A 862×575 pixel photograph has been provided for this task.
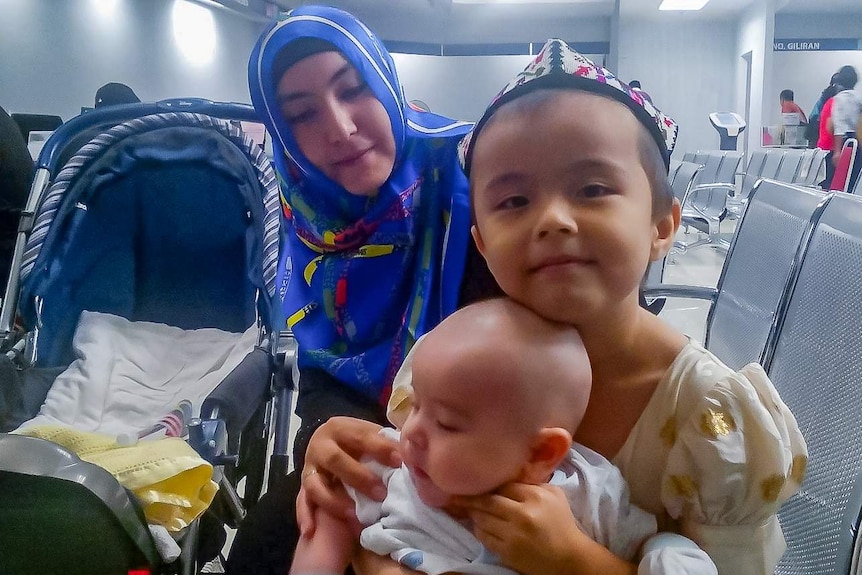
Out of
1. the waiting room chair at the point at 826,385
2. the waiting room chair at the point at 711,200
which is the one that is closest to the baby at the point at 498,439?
the waiting room chair at the point at 826,385

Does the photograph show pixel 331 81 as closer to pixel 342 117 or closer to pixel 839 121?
pixel 342 117

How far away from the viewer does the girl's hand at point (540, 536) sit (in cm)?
59

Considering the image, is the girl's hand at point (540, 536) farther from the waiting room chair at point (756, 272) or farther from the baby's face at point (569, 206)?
the waiting room chair at point (756, 272)

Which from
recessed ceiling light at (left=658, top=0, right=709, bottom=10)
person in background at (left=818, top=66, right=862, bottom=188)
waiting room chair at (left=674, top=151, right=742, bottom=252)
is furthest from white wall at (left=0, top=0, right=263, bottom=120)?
recessed ceiling light at (left=658, top=0, right=709, bottom=10)

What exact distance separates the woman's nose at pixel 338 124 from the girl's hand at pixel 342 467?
0.43m

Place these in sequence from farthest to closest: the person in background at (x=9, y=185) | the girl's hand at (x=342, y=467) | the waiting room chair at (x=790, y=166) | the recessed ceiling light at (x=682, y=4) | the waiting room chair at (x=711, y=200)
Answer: the recessed ceiling light at (x=682, y=4)
the waiting room chair at (x=790, y=166)
the waiting room chair at (x=711, y=200)
the person in background at (x=9, y=185)
the girl's hand at (x=342, y=467)

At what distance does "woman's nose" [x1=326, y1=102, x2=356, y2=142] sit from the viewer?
1017mm

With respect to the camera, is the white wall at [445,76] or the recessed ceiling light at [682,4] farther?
the recessed ceiling light at [682,4]

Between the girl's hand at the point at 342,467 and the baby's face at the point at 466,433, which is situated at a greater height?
the baby's face at the point at 466,433

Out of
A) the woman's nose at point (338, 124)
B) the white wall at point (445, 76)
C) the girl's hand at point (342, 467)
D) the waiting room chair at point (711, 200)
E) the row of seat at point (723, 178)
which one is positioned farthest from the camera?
the white wall at point (445, 76)

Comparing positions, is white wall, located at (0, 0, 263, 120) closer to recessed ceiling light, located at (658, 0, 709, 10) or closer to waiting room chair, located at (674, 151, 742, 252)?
waiting room chair, located at (674, 151, 742, 252)

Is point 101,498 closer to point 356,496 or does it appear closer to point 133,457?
point 133,457

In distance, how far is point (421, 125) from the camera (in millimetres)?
1131

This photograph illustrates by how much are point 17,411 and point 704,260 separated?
16.0ft
